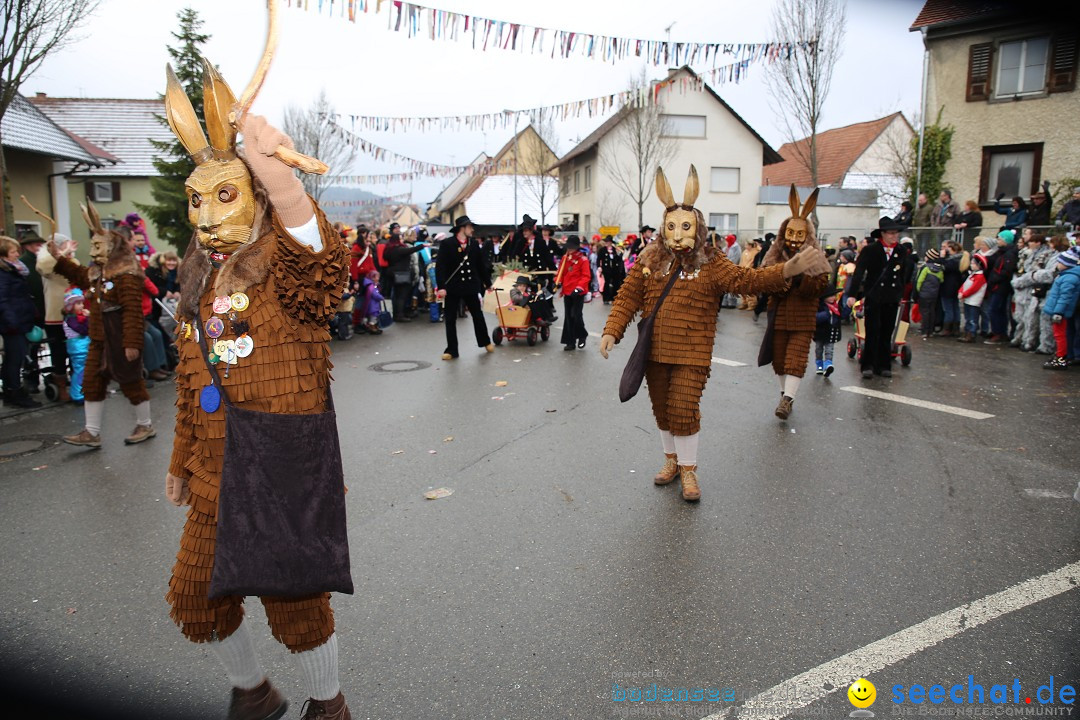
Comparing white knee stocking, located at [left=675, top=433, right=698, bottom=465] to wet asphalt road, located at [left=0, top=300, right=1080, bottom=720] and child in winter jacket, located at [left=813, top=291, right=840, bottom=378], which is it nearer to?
wet asphalt road, located at [left=0, top=300, right=1080, bottom=720]

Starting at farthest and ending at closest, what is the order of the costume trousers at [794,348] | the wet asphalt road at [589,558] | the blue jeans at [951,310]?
the blue jeans at [951,310] < the costume trousers at [794,348] < the wet asphalt road at [589,558]

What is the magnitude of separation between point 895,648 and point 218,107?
3.43 meters

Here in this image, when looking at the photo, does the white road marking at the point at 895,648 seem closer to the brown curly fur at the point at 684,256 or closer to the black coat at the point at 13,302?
the brown curly fur at the point at 684,256

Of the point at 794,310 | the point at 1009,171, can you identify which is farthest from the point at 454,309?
the point at 1009,171

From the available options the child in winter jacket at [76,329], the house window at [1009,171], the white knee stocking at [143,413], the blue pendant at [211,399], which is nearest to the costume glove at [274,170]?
the blue pendant at [211,399]

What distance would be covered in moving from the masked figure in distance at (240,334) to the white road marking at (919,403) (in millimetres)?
6708

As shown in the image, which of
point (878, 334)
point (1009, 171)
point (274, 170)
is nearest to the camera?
point (274, 170)

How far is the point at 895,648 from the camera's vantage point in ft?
9.69

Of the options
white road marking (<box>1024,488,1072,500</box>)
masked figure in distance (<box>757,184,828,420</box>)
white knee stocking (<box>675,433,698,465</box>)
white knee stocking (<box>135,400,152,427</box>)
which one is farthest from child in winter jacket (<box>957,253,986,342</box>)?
white knee stocking (<box>135,400,152,427</box>)

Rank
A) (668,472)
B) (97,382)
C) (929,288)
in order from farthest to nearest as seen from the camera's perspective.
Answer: (929,288), (97,382), (668,472)

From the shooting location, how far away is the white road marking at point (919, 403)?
6.88 meters

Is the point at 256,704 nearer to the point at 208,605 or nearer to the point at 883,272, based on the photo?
the point at 208,605

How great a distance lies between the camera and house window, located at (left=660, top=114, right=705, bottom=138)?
112 feet

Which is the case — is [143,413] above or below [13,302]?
below
